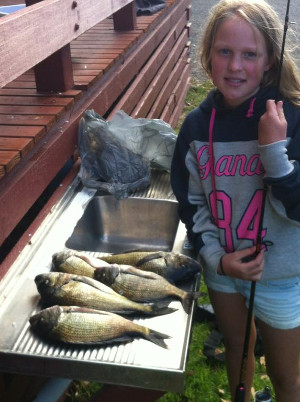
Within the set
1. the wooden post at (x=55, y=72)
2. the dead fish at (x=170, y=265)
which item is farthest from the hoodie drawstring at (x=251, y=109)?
the wooden post at (x=55, y=72)

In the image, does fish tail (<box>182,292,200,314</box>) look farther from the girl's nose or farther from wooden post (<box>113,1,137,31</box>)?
wooden post (<box>113,1,137,31</box>)

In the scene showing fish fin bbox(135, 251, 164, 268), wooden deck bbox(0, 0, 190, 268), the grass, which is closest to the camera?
fish fin bbox(135, 251, 164, 268)

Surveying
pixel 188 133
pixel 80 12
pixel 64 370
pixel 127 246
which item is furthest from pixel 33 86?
pixel 64 370

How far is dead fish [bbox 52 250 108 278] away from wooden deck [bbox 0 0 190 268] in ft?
0.85

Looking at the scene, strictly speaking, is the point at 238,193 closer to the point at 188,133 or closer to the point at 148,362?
the point at 188,133

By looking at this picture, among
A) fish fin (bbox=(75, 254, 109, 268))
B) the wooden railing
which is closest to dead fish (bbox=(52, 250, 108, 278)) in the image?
fish fin (bbox=(75, 254, 109, 268))

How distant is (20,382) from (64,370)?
2.99 feet

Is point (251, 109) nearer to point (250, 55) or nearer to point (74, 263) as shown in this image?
point (250, 55)

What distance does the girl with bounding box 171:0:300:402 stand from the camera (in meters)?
2.28

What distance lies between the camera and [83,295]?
2.37 m

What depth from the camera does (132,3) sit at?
528cm

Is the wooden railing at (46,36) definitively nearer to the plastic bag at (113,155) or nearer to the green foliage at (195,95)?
the plastic bag at (113,155)

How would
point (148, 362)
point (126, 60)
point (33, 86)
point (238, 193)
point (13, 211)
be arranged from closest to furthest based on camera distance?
point (148, 362)
point (238, 193)
point (13, 211)
point (33, 86)
point (126, 60)

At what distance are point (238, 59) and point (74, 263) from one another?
1144mm
